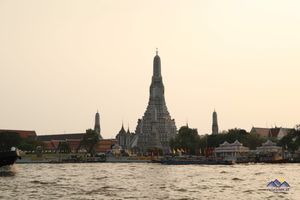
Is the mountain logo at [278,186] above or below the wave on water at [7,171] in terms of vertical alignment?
below

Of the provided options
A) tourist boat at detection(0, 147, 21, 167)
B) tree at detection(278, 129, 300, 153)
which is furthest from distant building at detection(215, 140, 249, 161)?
tourist boat at detection(0, 147, 21, 167)

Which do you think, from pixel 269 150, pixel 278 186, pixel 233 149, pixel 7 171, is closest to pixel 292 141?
pixel 269 150

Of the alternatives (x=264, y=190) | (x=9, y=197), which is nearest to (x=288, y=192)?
(x=264, y=190)

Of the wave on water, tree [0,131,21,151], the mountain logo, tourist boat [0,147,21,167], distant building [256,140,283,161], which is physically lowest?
the mountain logo

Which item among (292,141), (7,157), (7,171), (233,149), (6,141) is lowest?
(7,171)

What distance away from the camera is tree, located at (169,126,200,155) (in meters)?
182

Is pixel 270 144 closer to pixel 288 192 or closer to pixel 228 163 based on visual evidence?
pixel 228 163

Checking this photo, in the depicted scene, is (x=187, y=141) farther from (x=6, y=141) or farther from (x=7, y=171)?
(x=7, y=171)

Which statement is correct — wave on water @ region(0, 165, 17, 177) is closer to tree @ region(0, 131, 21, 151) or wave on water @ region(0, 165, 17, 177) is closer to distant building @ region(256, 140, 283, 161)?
tree @ region(0, 131, 21, 151)

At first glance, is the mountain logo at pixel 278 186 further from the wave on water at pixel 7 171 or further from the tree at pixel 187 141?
the tree at pixel 187 141

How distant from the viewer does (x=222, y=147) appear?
175750 mm

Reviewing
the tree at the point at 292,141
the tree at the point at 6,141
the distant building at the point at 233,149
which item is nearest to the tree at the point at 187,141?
the distant building at the point at 233,149

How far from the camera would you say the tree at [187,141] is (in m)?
182

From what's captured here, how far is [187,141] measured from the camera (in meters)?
183
